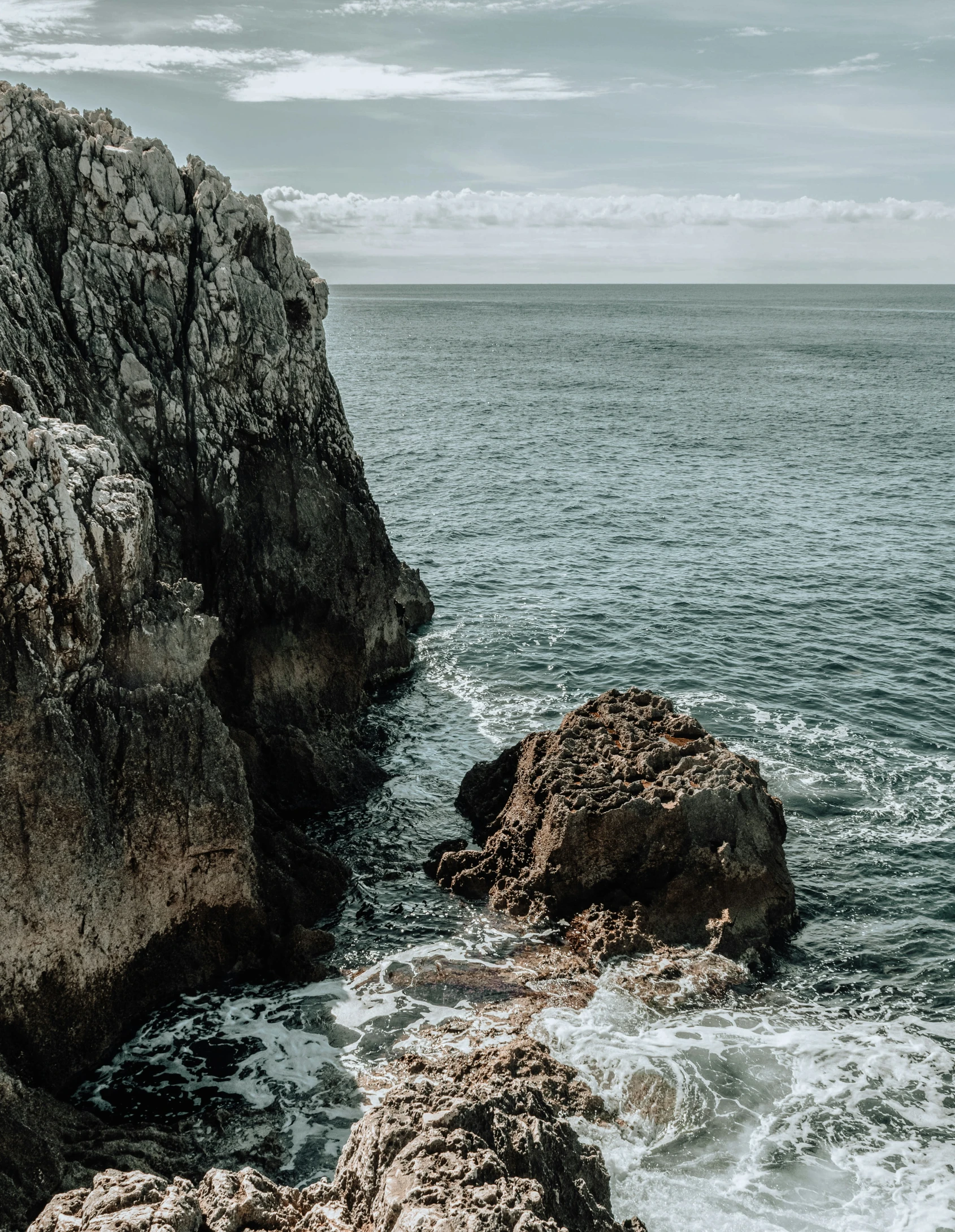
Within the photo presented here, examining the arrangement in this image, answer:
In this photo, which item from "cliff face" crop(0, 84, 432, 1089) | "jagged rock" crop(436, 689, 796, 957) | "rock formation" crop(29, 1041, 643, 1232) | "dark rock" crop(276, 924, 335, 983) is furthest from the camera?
"jagged rock" crop(436, 689, 796, 957)

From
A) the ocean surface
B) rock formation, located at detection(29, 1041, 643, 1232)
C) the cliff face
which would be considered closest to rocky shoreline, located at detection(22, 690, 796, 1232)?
rock formation, located at detection(29, 1041, 643, 1232)

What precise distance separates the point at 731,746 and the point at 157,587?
1900 cm

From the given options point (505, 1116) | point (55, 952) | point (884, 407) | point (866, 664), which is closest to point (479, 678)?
point (866, 664)

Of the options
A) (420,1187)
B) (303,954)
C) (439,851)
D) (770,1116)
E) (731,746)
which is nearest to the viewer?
(420,1187)

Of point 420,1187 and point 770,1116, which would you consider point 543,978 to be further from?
point 420,1187

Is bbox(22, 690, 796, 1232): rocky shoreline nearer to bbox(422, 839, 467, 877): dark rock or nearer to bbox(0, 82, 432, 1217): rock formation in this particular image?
bbox(422, 839, 467, 877): dark rock

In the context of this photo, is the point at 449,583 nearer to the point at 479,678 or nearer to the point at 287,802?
the point at 479,678

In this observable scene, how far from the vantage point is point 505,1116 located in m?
13.3

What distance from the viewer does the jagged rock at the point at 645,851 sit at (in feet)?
78.7

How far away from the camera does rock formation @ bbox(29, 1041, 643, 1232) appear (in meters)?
11.3

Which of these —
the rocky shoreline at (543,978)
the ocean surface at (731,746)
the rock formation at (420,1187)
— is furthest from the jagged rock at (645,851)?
the rock formation at (420,1187)

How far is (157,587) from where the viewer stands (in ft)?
73.6

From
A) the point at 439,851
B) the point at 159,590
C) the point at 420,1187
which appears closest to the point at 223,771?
the point at 159,590

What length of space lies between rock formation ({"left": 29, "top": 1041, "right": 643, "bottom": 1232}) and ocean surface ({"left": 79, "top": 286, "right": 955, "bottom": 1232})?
14.9ft
